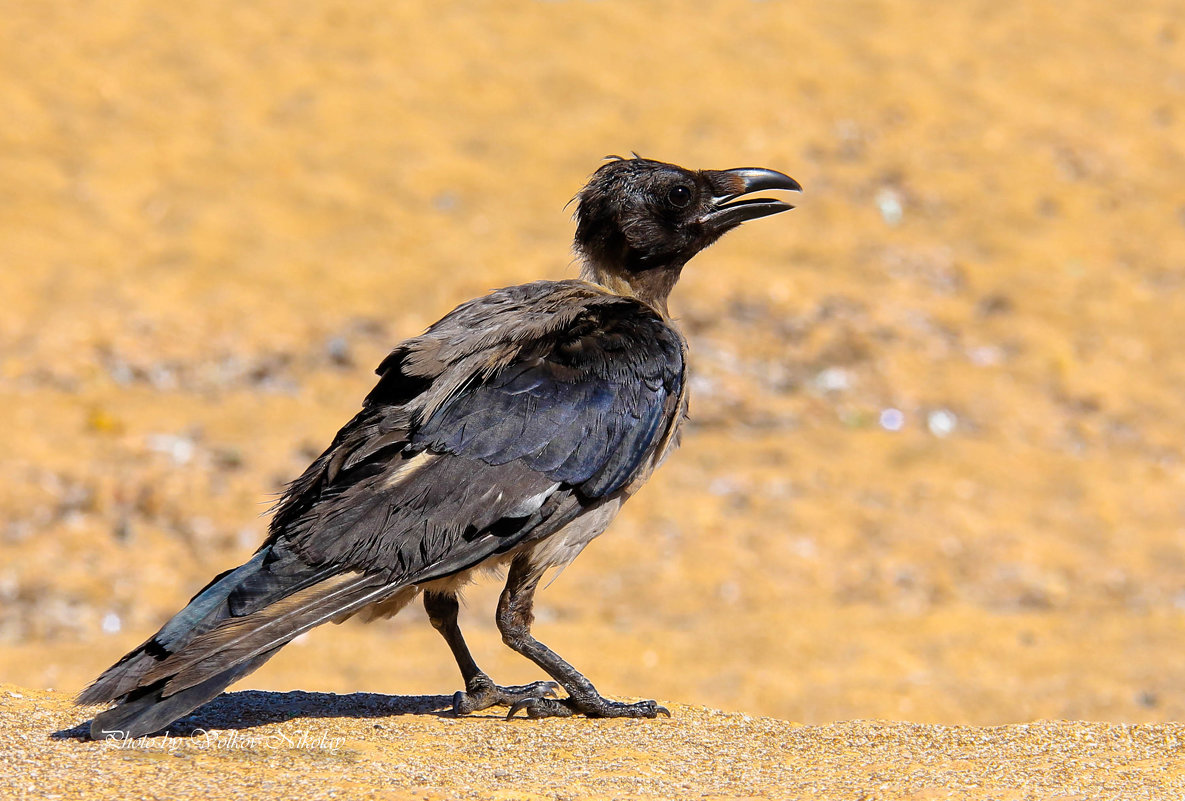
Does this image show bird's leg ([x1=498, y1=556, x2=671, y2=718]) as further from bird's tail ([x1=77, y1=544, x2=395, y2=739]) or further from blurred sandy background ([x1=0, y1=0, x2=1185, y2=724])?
blurred sandy background ([x1=0, y1=0, x2=1185, y2=724])

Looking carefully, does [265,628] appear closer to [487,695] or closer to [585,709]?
[487,695]

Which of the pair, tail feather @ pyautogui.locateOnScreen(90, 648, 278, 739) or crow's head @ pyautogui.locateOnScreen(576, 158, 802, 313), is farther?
crow's head @ pyautogui.locateOnScreen(576, 158, 802, 313)

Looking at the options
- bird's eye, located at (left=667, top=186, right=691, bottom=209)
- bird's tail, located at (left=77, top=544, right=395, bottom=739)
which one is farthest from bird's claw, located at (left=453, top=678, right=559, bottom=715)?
bird's eye, located at (left=667, top=186, right=691, bottom=209)

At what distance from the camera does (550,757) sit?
4512 millimetres

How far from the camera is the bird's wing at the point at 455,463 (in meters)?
4.43

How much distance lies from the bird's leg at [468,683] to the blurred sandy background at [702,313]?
6.52 ft

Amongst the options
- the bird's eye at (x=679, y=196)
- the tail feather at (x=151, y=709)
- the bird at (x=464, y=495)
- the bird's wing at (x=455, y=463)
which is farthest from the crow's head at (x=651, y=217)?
the tail feather at (x=151, y=709)

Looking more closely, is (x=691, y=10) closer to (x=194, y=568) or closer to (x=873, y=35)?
(x=873, y=35)

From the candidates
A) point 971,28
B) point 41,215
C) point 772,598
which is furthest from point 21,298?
point 971,28

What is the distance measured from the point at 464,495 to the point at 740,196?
2.34 metres

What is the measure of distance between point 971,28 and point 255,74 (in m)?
8.93

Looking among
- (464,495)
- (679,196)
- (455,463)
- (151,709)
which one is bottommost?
(151,709)

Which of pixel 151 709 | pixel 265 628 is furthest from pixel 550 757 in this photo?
→ pixel 151 709

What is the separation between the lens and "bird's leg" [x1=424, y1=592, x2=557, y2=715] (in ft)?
17.4
